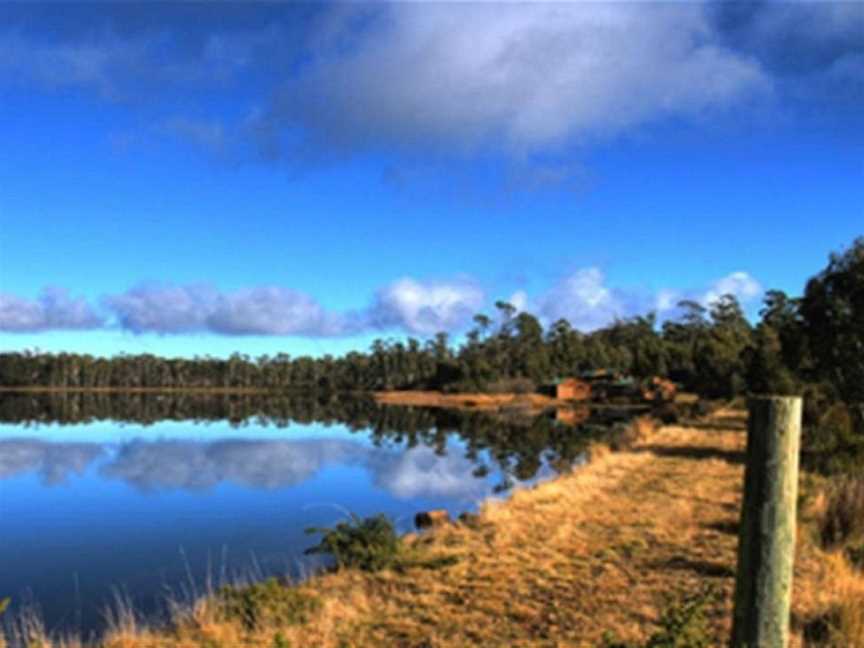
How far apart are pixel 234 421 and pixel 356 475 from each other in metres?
32.0

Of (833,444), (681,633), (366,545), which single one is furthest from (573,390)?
(681,633)

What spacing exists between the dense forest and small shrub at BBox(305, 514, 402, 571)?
37.2ft

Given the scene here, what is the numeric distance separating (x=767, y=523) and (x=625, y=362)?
93308 millimetres

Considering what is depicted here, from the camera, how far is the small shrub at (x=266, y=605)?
6.57 meters

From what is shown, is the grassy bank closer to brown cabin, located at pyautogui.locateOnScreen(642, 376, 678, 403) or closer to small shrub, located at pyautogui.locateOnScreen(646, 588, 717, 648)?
small shrub, located at pyautogui.locateOnScreen(646, 588, 717, 648)

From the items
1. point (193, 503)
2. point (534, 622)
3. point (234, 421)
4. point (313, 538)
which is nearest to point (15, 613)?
point (313, 538)

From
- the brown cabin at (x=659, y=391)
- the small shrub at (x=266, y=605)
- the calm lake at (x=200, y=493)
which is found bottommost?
the calm lake at (x=200, y=493)

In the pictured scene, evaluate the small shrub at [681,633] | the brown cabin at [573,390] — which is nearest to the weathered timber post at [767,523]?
the small shrub at [681,633]

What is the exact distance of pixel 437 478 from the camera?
74.5ft

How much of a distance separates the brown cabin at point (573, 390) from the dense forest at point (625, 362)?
569 cm

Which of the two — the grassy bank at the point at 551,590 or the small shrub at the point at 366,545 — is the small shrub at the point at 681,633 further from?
the small shrub at the point at 366,545

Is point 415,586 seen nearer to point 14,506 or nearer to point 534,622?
point 534,622

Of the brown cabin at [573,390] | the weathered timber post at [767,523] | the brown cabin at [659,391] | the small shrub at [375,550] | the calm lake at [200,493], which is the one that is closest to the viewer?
the weathered timber post at [767,523]

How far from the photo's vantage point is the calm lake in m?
11.5
